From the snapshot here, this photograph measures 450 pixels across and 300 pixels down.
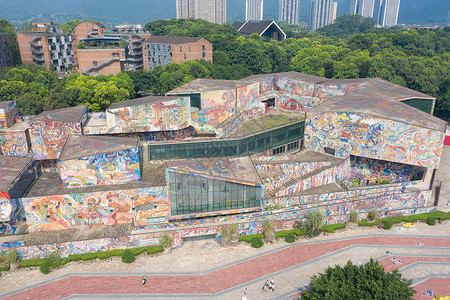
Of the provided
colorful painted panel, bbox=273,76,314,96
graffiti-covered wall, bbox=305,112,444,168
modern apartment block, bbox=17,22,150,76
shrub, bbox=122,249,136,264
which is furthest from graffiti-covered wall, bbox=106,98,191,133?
modern apartment block, bbox=17,22,150,76

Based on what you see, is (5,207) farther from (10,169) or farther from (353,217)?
(353,217)

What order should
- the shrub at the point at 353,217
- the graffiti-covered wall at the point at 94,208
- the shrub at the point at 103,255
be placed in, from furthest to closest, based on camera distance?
1. the shrub at the point at 353,217
2. the graffiti-covered wall at the point at 94,208
3. the shrub at the point at 103,255

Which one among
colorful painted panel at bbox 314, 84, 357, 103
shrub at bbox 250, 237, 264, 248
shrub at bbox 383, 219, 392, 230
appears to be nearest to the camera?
shrub at bbox 250, 237, 264, 248

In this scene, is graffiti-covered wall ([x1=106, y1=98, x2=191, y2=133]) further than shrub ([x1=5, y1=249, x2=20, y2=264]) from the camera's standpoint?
Yes

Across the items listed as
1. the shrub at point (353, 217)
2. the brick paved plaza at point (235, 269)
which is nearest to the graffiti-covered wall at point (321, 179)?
the shrub at point (353, 217)

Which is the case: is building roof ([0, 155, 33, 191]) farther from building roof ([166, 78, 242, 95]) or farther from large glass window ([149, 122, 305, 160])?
building roof ([166, 78, 242, 95])

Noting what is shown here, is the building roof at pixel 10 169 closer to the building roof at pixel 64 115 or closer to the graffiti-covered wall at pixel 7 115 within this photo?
the building roof at pixel 64 115
